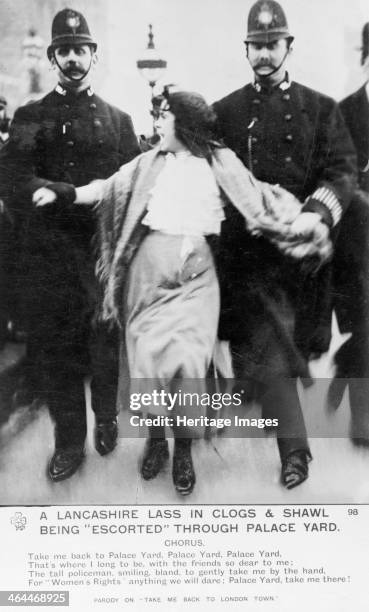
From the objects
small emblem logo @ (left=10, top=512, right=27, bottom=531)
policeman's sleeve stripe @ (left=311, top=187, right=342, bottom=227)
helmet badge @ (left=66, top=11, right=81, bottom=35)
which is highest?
helmet badge @ (left=66, top=11, right=81, bottom=35)

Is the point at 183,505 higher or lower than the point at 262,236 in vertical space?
lower

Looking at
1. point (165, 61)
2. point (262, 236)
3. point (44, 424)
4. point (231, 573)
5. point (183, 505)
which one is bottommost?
point (231, 573)

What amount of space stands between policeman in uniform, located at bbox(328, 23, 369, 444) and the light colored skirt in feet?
1.81

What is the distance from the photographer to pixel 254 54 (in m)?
3.40

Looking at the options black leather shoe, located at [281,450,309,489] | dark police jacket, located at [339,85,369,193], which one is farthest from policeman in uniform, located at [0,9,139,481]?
dark police jacket, located at [339,85,369,193]

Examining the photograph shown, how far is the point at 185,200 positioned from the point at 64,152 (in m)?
0.55

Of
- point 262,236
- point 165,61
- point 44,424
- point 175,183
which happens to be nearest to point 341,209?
point 262,236

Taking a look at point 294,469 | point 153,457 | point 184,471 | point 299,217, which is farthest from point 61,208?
point 294,469

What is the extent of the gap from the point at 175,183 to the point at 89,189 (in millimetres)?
367

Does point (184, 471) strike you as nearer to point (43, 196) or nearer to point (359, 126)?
point (43, 196)

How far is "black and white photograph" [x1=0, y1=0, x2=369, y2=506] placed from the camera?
11.1 ft

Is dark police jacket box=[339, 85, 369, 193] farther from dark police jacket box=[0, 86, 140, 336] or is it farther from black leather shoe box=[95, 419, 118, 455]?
black leather shoe box=[95, 419, 118, 455]

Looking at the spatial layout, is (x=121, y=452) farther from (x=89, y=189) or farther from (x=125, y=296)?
(x=89, y=189)

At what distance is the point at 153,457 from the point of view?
338 cm
